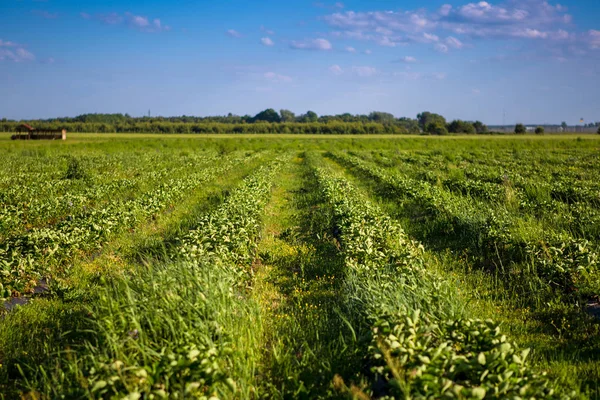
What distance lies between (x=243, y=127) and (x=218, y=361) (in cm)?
12101

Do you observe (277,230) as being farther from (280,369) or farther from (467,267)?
(280,369)

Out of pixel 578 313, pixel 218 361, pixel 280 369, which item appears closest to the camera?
pixel 218 361

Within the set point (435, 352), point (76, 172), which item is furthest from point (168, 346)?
point (76, 172)

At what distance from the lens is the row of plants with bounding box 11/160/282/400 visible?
11.6 ft

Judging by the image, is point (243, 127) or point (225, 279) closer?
point (225, 279)

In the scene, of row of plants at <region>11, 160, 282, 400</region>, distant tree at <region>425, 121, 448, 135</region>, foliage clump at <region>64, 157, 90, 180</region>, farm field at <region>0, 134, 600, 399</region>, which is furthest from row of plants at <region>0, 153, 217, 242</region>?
distant tree at <region>425, 121, 448, 135</region>

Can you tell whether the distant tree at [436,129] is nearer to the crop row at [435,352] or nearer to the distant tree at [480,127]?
the distant tree at [480,127]

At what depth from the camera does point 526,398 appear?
324 cm

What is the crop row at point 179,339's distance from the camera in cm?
353

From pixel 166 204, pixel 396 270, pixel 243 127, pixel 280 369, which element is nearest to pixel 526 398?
pixel 280 369

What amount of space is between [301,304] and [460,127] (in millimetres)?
122717

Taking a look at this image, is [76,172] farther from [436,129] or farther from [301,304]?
[436,129]

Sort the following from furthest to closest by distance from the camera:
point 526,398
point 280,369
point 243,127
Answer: point 243,127, point 280,369, point 526,398

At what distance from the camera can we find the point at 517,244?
26.8ft
